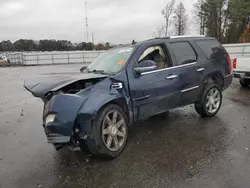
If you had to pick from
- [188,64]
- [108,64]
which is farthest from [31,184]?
[188,64]

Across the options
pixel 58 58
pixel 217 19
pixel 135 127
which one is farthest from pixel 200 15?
pixel 135 127

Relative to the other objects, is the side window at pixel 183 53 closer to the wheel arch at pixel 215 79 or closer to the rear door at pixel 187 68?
the rear door at pixel 187 68

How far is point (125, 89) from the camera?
3.77 metres

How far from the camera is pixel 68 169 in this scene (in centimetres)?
333

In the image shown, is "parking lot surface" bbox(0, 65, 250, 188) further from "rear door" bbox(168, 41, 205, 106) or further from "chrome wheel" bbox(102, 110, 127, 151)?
"rear door" bbox(168, 41, 205, 106)

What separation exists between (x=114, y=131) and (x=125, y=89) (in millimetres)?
703

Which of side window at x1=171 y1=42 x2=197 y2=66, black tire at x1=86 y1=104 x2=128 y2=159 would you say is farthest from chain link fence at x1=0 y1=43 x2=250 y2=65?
black tire at x1=86 y1=104 x2=128 y2=159

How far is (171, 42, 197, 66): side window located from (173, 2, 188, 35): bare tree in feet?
133

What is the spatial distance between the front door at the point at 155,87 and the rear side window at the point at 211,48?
3.97 ft

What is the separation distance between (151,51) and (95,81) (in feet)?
4.84

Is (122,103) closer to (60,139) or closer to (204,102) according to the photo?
(60,139)

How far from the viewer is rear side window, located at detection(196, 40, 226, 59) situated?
5266 mm

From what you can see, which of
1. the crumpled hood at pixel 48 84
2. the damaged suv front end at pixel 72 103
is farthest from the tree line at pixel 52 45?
the damaged suv front end at pixel 72 103

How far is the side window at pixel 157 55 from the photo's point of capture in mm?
4403
